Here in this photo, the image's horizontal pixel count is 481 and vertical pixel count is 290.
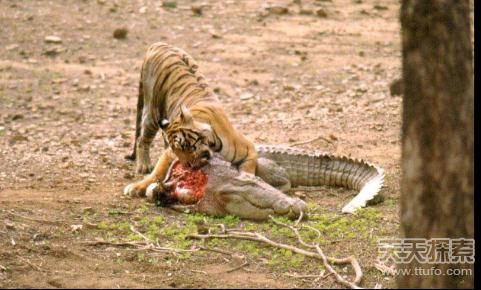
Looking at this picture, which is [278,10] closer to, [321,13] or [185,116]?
[321,13]

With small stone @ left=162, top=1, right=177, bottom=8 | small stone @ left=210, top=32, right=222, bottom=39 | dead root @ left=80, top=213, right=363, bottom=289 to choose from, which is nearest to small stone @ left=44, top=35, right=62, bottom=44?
small stone @ left=210, top=32, right=222, bottom=39

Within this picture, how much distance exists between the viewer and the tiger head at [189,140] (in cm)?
776

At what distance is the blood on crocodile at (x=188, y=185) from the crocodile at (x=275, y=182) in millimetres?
30

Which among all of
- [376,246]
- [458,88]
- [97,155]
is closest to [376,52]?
[97,155]

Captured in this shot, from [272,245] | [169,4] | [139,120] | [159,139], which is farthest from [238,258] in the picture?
[169,4]

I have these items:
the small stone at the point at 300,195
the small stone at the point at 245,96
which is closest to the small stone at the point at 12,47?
the small stone at the point at 245,96

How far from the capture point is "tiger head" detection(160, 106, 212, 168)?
7762mm

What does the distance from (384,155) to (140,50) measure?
19.0ft

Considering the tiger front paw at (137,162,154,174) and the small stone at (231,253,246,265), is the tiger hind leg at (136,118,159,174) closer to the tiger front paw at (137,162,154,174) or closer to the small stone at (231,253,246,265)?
the tiger front paw at (137,162,154,174)

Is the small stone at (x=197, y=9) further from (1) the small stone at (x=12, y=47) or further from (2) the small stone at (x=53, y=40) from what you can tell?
(1) the small stone at (x=12, y=47)

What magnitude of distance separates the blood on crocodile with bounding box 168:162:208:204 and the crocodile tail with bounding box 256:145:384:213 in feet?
3.42

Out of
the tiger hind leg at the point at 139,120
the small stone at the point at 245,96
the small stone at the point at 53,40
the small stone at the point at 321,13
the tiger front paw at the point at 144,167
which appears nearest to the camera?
the tiger front paw at the point at 144,167

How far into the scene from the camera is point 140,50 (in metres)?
14.6

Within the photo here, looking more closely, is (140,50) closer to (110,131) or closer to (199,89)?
(110,131)
